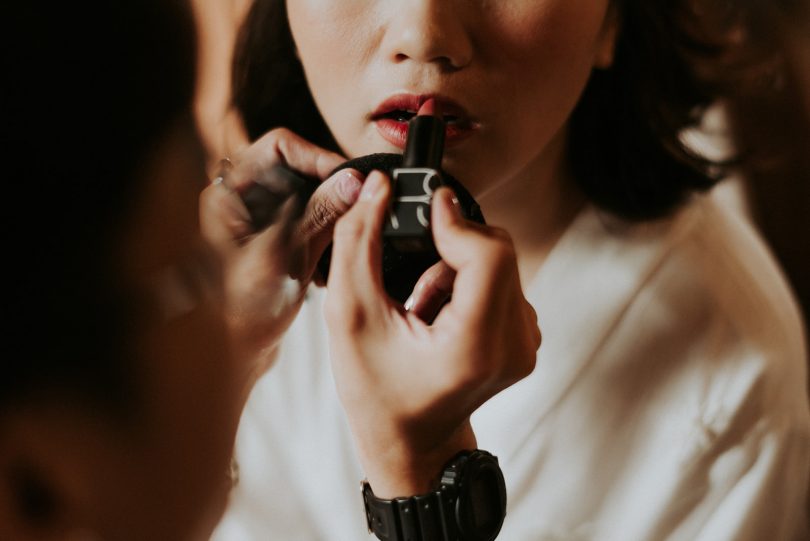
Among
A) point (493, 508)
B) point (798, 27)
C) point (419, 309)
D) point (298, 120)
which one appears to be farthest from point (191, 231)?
point (798, 27)

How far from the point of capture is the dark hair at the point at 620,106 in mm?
813

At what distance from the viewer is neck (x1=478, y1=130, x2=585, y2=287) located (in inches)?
30.6

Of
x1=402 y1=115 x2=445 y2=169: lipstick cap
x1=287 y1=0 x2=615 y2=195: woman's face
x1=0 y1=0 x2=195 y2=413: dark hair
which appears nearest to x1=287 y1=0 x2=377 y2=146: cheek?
x1=287 y1=0 x2=615 y2=195: woman's face

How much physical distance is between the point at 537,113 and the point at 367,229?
0.23m

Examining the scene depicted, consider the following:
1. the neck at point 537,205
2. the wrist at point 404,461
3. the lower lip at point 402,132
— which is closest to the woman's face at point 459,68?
the lower lip at point 402,132

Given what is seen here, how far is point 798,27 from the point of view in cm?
125

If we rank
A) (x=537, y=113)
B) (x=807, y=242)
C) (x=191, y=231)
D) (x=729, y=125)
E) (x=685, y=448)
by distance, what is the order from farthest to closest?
(x=807, y=242)
(x=729, y=125)
(x=685, y=448)
(x=537, y=113)
(x=191, y=231)

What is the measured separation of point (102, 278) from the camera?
39cm

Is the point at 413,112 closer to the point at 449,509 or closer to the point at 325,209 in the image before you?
the point at 325,209

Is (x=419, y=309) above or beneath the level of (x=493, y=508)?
above

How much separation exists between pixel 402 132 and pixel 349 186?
85mm

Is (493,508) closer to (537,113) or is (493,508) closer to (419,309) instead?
(419,309)

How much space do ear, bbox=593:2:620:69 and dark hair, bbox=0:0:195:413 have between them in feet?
1.34

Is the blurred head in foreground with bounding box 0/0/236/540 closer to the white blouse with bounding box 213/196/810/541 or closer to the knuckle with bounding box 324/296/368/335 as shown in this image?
the knuckle with bounding box 324/296/368/335
